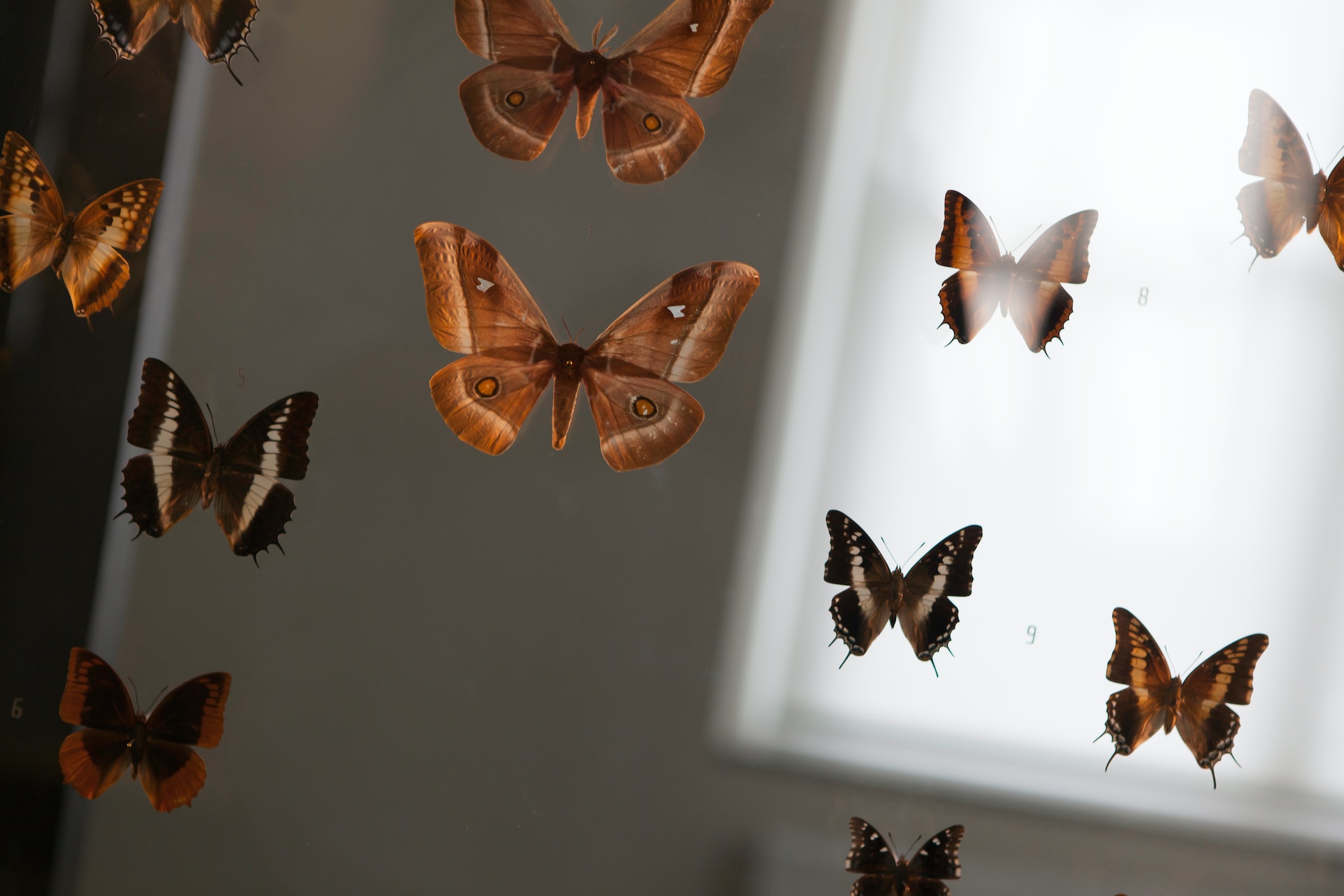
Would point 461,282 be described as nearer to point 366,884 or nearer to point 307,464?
point 307,464

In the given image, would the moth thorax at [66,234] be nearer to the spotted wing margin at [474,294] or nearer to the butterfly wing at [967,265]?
the spotted wing margin at [474,294]

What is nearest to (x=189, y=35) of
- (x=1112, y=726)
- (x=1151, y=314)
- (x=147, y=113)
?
(x=147, y=113)

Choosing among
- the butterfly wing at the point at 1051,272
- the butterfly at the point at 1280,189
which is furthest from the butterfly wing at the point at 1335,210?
the butterfly wing at the point at 1051,272

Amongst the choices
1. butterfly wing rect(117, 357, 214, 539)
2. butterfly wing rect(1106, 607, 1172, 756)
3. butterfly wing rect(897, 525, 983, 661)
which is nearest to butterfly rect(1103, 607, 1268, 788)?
butterfly wing rect(1106, 607, 1172, 756)

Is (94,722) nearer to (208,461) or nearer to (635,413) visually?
(208,461)

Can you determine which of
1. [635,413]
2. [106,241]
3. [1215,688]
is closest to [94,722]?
[106,241]

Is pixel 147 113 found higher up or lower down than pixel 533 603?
higher up

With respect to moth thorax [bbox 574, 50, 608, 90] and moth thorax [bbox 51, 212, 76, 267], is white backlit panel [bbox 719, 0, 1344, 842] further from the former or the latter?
moth thorax [bbox 51, 212, 76, 267]
